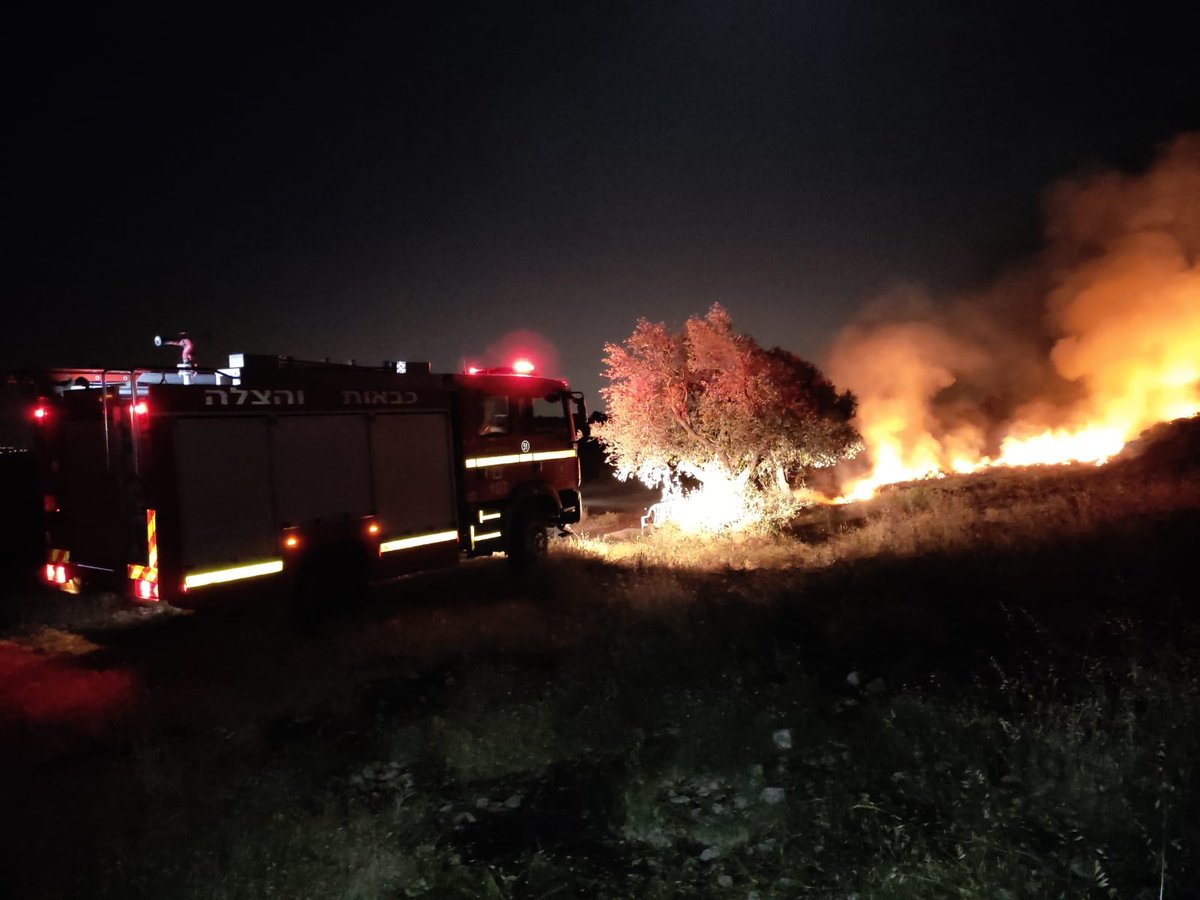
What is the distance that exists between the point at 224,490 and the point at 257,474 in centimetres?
38

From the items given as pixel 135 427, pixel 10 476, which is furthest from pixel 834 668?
pixel 10 476

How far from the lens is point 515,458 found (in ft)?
37.3

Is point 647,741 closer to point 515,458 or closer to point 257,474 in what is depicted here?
point 257,474

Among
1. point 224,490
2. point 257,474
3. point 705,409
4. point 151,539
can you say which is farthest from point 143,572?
point 705,409

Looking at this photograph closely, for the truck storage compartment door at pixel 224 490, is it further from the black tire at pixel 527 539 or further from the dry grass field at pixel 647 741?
the black tire at pixel 527 539

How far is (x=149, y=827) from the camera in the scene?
4234 mm

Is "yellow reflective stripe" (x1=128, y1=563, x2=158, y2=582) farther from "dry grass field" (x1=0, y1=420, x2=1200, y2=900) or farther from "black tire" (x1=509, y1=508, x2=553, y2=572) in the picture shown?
"black tire" (x1=509, y1=508, x2=553, y2=572)

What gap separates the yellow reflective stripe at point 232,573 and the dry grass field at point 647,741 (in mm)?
279

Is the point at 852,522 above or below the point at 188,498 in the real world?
below

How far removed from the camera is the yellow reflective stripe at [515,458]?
10.6 m

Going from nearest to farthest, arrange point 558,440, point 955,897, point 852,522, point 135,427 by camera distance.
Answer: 1. point 955,897
2. point 135,427
3. point 558,440
4. point 852,522

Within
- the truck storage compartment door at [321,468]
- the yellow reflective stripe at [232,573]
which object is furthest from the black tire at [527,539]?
the yellow reflective stripe at [232,573]

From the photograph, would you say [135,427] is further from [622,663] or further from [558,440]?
[558,440]

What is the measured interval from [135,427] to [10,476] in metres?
20.2
